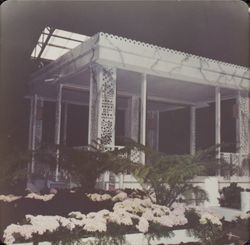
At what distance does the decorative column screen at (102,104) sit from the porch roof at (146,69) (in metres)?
0.21

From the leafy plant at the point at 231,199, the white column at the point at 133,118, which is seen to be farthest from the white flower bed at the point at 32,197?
the white column at the point at 133,118

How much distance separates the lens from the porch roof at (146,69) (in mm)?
6691

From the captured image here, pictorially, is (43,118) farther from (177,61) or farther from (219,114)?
(219,114)

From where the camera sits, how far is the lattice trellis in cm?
898

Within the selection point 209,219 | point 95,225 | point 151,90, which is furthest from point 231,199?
point 151,90

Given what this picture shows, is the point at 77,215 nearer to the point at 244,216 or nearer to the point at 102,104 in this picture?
the point at 102,104

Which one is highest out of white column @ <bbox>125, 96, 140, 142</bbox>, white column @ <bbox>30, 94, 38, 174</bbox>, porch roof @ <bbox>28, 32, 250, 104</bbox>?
porch roof @ <bbox>28, 32, 250, 104</bbox>

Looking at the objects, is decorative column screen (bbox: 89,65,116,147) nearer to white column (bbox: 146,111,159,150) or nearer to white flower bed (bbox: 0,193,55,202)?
white flower bed (bbox: 0,193,55,202)

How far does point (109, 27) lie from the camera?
20.3 feet

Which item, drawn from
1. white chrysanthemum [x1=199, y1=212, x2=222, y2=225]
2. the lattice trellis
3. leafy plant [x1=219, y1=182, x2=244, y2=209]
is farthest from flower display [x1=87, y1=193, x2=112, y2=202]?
the lattice trellis

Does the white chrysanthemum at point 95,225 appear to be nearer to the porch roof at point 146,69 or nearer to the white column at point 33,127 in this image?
the white column at point 33,127

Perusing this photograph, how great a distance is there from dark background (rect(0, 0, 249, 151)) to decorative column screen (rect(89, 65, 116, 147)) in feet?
2.63

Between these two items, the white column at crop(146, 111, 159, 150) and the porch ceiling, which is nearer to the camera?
the porch ceiling

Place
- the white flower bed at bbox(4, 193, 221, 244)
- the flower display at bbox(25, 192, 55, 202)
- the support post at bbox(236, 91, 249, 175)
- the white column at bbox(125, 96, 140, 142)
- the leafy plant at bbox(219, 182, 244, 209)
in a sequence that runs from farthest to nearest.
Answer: the white column at bbox(125, 96, 140, 142) < the support post at bbox(236, 91, 249, 175) < the leafy plant at bbox(219, 182, 244, 209) < the flower display at bbox(25, 192, 55, 202) < the white flower bed at bbox(4, 193, 221, 244)
